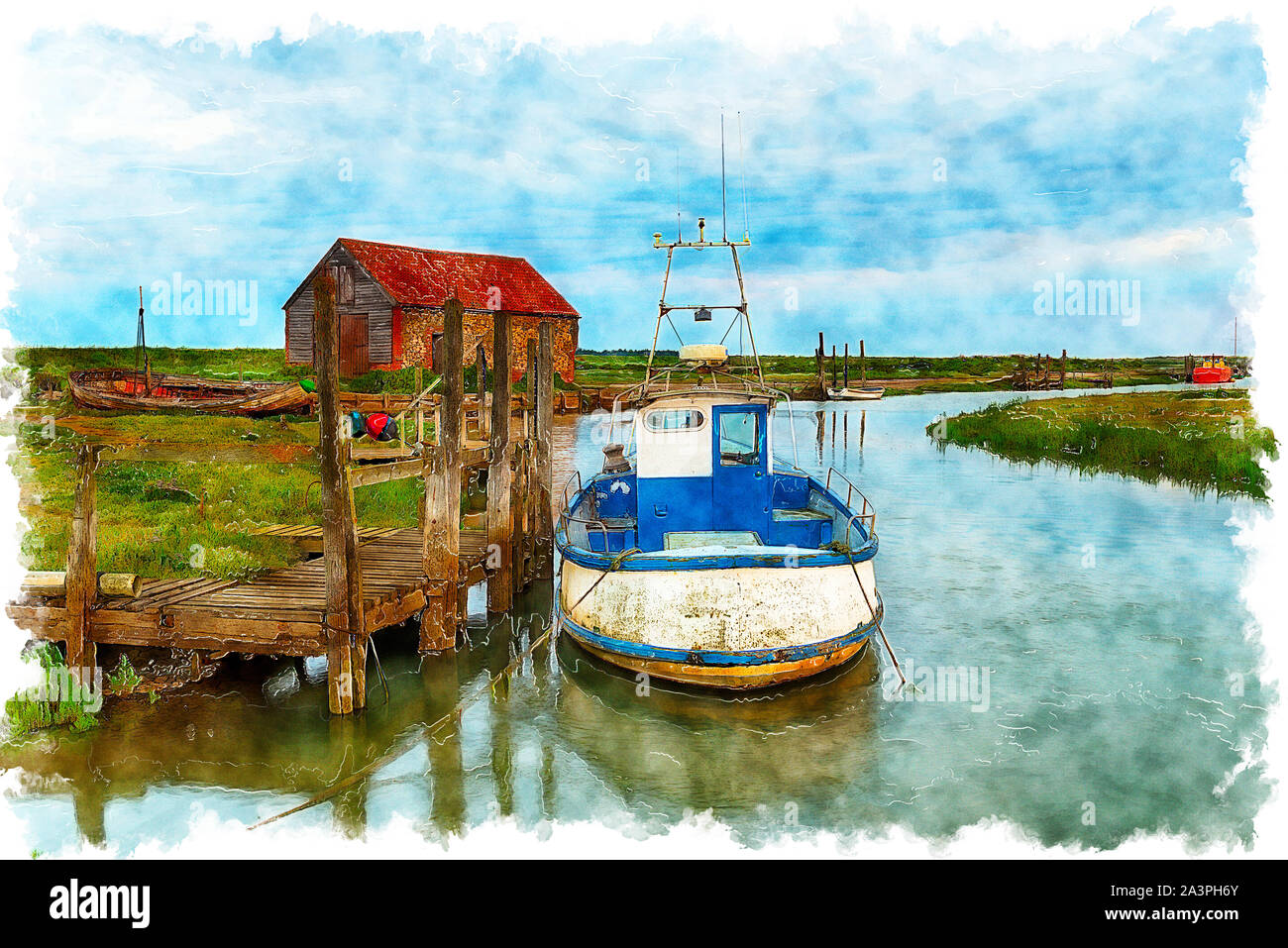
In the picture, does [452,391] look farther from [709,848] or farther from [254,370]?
Result: [254,370]

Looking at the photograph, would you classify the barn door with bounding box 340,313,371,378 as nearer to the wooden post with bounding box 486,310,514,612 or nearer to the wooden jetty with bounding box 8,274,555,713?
the wooden post with bounding box 486,310,514,612

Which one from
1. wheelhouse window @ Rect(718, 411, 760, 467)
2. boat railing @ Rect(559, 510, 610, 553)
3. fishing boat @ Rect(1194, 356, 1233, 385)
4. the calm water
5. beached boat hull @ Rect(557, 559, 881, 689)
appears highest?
fishing boat @ Rect(1194, 356, 1233, 385)

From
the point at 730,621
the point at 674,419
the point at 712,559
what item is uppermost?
the point at 674,419

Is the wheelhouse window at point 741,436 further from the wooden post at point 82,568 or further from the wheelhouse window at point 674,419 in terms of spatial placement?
the wooden post at point 82,568

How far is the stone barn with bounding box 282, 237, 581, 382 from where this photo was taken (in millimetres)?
38844

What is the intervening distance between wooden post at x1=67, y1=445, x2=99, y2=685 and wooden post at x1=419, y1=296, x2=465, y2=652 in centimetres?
396

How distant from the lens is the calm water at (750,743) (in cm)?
905

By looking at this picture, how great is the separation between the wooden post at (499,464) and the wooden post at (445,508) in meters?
1.86

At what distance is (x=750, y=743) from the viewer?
10570 mm

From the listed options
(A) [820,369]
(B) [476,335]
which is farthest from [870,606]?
(A) [820,369]

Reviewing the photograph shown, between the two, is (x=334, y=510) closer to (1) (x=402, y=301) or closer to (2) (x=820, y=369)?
(1) (x=402, y=301)

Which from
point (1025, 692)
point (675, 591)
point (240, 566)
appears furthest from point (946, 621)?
point (240, 566)

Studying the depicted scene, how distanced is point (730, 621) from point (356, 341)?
32233 millimetres

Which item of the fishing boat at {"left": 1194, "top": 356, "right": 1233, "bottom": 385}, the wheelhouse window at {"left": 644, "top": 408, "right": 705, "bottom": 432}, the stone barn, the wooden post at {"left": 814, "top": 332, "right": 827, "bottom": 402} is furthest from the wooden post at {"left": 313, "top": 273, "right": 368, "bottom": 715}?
the fishing boat at {"left": 1194, "top": 356, "right": 1233, "bottom": 385}
